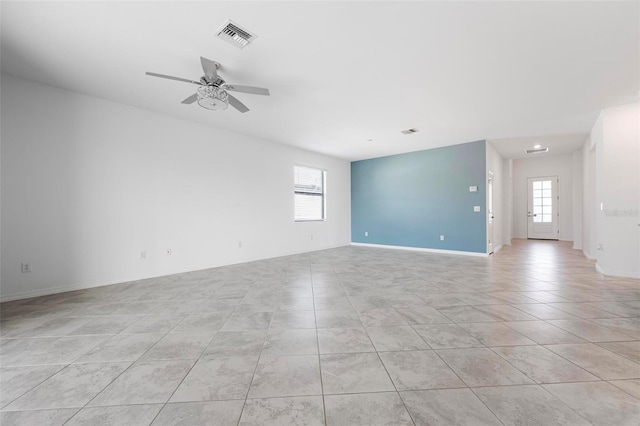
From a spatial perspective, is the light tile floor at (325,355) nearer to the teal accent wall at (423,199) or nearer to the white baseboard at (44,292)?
the white baseboard at (44,292)

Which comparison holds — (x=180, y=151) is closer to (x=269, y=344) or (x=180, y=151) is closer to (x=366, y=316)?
(x=269, y=344)

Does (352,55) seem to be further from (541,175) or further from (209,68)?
(541,175)

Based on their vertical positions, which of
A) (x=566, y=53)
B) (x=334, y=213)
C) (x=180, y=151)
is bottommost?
(x=334, y=213)

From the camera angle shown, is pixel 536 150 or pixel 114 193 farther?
pixel 536 150

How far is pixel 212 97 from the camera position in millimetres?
2715

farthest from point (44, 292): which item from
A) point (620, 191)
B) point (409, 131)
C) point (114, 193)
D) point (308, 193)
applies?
point (620, 191)

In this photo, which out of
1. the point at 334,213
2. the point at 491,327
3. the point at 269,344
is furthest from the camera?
the point at 334,213

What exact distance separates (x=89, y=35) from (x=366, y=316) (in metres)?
3.75

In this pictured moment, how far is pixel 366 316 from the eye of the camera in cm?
247

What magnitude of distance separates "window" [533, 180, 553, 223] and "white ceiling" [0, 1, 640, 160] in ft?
17.8

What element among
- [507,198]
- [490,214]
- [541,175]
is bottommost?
[490,214]

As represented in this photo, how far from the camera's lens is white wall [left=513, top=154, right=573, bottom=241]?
821 cm

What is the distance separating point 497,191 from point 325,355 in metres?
7.64

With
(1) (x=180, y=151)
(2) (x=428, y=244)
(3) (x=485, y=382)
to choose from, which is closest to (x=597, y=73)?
(3) (x=485, y=382)
